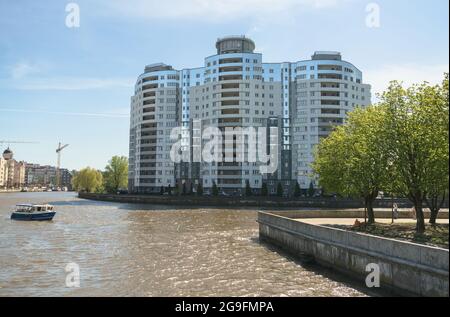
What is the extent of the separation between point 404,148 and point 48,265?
97.8ft

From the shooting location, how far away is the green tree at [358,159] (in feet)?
123

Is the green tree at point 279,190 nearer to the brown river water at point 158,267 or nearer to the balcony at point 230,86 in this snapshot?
the balcony at point 230,86

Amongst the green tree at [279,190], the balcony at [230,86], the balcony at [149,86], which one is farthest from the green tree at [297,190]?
the balcony at [149,86]

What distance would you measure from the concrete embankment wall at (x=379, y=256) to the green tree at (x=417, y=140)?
31.5 feet

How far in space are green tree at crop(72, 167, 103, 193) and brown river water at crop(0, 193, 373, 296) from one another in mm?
139941

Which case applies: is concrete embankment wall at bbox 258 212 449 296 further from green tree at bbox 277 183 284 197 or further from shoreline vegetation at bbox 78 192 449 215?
green tree at bbox 277 183 284 197

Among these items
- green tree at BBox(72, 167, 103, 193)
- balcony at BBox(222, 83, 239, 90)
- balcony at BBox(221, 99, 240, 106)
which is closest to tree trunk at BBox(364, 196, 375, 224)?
balcony at BBox(221, 99, 240, 106)

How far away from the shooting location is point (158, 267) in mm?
31219

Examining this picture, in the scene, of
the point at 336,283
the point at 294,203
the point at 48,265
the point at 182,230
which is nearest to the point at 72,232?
the point at 182,230

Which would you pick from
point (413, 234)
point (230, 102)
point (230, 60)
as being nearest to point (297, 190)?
point (230, 102)

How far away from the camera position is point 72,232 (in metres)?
53.3

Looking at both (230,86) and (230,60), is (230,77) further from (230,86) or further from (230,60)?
(230,60)
